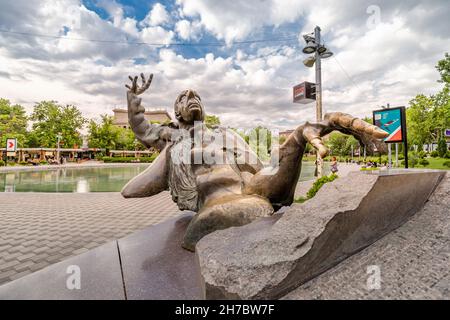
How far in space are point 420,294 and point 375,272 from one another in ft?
0.65

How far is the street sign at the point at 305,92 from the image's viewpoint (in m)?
9.16

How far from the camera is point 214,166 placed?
280cm

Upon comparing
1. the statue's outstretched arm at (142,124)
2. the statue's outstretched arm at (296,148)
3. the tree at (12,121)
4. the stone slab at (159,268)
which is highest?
the tree at (12,121)

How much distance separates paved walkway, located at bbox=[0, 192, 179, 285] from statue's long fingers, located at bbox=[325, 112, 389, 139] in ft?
15.2

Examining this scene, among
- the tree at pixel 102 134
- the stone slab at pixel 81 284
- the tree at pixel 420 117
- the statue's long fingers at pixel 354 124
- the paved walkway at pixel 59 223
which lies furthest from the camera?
the tree at pixel 102 134

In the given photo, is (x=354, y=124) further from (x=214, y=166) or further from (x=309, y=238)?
(x=214, y=166)

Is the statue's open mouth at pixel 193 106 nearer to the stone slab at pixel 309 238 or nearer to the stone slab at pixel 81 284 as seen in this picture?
the stone slab at pixel 309 238

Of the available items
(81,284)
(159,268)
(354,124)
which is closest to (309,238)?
(354,124)

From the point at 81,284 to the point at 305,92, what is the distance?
912cm

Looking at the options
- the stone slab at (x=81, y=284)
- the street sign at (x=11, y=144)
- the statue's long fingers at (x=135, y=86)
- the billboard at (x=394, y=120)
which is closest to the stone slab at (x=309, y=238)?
the stone slab at (x=81, y=284)

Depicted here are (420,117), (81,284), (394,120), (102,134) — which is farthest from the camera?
(102,134)

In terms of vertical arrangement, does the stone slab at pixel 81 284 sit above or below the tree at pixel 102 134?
below

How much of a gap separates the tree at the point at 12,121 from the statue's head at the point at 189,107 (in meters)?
43.4

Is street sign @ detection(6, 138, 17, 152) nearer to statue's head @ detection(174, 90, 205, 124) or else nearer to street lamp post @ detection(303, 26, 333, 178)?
street lamp post @ detection(303, 26, 333, 178)
